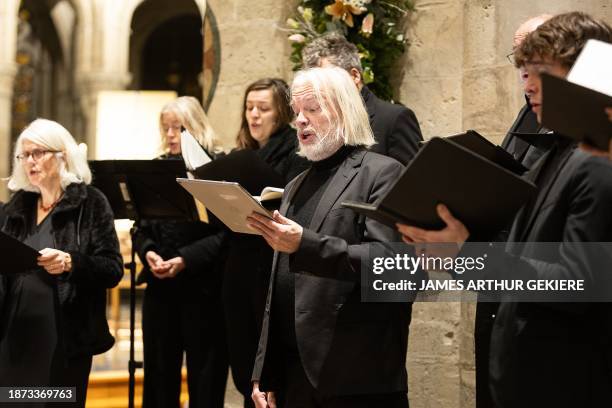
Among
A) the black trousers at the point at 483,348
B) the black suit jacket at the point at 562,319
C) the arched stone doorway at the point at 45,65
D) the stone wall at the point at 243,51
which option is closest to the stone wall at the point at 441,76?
the stone wall at the point at 243,51

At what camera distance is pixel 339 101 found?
3258 mm

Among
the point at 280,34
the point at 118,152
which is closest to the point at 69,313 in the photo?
the point at 280,34

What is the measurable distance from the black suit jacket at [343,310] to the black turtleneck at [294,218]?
4 cm

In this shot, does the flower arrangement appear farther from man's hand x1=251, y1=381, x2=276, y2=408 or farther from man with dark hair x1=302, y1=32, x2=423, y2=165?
man's hand x1=251, y1=381, x2=276, y2=408

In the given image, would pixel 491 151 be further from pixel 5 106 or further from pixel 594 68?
pixel 5 106

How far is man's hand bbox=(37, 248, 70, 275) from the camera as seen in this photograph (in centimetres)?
399

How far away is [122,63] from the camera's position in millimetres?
12930

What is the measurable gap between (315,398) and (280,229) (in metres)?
0.57

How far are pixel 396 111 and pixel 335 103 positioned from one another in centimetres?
107

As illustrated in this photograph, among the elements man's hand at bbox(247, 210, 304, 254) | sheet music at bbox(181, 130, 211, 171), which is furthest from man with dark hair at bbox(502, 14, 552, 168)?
sheet music at bbox(181, 130, 211, 171)

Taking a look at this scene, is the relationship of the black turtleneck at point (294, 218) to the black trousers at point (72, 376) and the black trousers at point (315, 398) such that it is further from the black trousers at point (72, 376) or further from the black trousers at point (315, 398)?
the black trousers at point (72, 376)

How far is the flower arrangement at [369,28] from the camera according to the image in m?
5.27

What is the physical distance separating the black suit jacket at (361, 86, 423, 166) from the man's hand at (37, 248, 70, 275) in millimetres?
1377

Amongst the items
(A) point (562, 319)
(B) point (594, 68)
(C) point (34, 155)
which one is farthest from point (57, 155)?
(B) point (594, 68)
